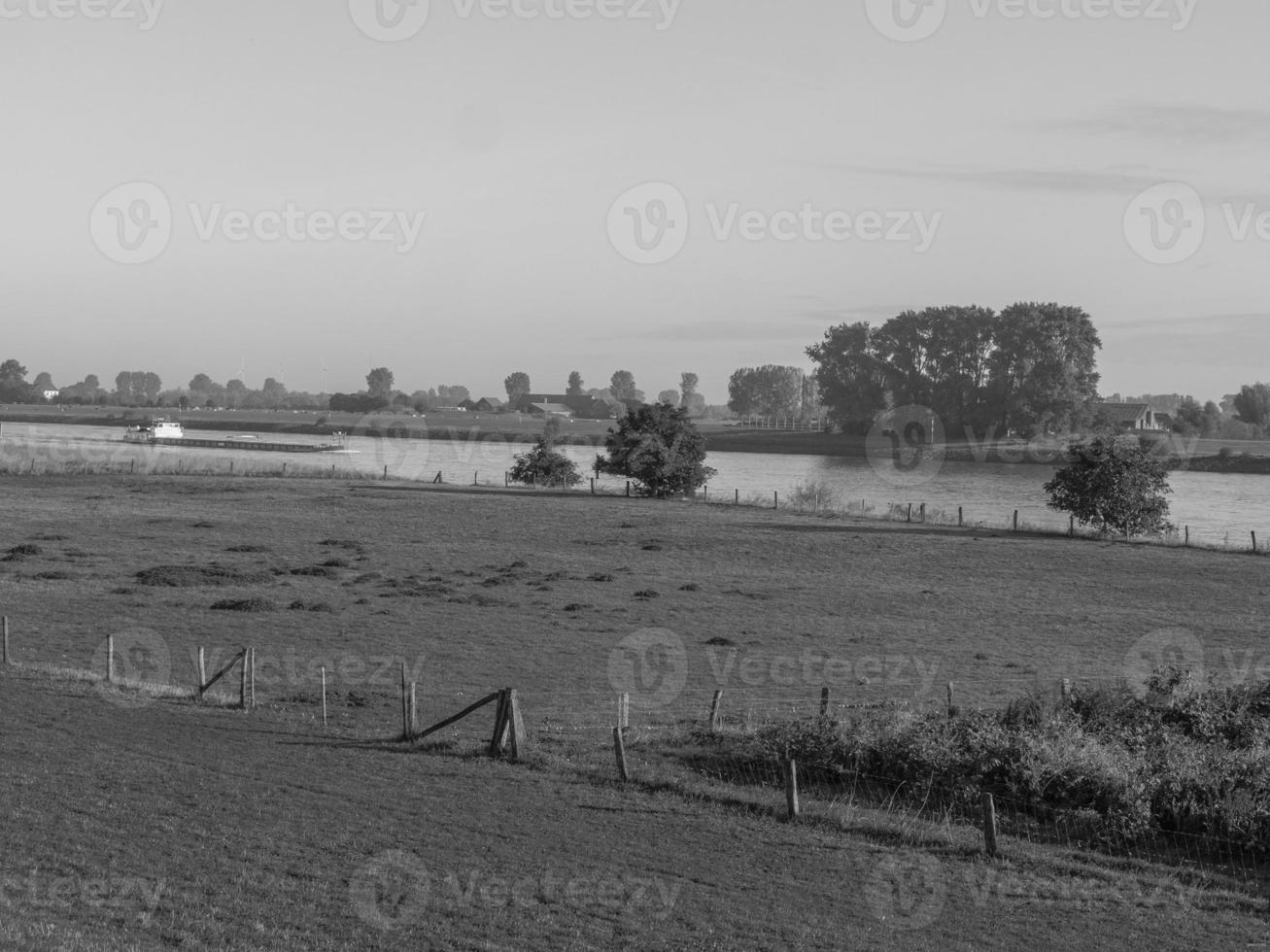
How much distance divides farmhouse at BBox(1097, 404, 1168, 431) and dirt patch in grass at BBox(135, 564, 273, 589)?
451ft

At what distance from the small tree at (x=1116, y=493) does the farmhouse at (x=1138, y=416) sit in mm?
101988

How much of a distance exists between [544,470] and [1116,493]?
1542 inches

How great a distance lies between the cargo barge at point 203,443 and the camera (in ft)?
520

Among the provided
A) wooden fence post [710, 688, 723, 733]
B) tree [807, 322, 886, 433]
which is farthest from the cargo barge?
wooden fence post [710, 688, 723, 733]

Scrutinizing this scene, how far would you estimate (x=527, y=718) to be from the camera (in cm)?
2645

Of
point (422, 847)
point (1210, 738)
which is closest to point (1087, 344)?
point (1210, 738)

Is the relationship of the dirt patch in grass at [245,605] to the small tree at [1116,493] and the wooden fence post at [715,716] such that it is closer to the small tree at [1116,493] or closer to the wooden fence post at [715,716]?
the wooden fence post at [715,716]

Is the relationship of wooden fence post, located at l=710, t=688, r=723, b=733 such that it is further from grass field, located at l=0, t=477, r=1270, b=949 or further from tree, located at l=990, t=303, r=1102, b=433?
tree, located at l=990, t=303, r=1102, b=433

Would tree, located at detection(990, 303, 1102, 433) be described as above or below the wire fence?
above

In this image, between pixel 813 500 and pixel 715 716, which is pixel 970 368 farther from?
pixel 715 716

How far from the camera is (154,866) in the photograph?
1584 cm

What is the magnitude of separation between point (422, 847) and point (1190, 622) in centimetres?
3221

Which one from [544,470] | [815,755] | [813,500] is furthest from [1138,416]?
[815,755]

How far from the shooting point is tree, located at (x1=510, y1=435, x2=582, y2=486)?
91188 mm
